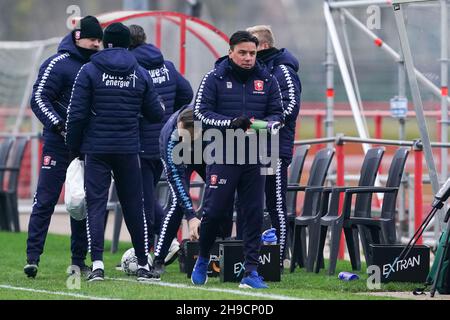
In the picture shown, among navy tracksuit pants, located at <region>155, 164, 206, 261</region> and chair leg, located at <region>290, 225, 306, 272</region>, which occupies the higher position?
navy tracksuit pants, located at <region>155, 164, 206, 261</region>

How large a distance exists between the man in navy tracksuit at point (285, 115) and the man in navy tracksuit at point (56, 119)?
143 centimetres

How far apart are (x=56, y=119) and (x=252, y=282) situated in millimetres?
2276

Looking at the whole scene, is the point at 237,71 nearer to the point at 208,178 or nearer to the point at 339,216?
the point at 208,178

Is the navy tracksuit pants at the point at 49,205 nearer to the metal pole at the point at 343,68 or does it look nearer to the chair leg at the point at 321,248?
the chair leg at the point at 321,248

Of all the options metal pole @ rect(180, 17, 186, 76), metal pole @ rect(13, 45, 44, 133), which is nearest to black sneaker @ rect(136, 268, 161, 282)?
metal pole @ rect(180, 17, 186, 76)

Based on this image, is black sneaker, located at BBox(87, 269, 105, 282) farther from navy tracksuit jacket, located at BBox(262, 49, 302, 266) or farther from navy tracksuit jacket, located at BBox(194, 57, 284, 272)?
navy tracksuit jacket, located at BBox(262, 49, 302, 266)

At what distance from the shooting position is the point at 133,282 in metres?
11.7

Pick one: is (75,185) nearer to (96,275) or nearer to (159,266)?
(96,275)

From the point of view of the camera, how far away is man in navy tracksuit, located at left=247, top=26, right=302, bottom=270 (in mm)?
12344

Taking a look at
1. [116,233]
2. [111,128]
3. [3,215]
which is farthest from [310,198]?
[3,215]

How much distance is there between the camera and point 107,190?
11703mm

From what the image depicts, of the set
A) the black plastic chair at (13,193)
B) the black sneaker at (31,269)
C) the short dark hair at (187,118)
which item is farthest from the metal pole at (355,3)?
the black sneaker at (31,269)

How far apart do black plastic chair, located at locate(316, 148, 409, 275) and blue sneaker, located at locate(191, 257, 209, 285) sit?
167cm

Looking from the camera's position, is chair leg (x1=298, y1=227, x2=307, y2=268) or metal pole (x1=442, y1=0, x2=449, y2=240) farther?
metal pole (x1=442, y1=0, x2=449, y2=240)
